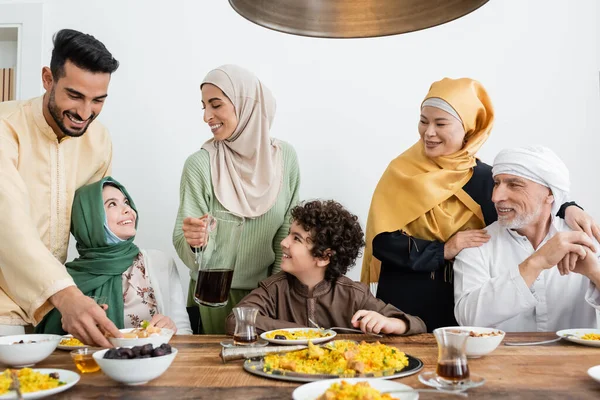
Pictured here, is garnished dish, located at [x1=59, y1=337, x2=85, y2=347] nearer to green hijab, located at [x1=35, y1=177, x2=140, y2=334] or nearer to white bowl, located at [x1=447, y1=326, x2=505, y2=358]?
green hijab, located at [x1=35, y1=177, x2=140, y2=334]

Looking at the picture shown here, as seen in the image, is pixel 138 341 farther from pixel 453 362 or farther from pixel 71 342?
pixel 453 362

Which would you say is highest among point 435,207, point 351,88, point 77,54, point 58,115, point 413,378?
point 351,88

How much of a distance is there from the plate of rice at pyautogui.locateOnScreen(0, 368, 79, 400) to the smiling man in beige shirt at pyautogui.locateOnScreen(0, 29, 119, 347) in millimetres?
671

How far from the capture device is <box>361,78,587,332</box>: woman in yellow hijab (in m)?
2.52

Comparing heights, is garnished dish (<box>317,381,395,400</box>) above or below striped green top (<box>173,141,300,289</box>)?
below

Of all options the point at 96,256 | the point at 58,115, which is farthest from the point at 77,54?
the point at 96,256

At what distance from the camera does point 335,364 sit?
143 cm

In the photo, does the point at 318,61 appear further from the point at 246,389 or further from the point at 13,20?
the point at 246,389

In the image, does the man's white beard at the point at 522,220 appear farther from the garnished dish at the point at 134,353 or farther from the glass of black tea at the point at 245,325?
the garnished dish at the point at 134,353

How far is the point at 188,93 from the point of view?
345cm

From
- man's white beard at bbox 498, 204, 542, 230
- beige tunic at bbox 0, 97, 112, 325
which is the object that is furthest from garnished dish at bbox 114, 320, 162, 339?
man's white beard at bbox 498, 204, 542, 230

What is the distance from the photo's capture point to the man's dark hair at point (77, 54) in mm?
2287

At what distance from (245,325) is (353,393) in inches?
24.4

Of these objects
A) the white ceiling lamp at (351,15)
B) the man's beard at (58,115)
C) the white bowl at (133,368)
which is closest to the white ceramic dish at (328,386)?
the white bowl at (133,368)
